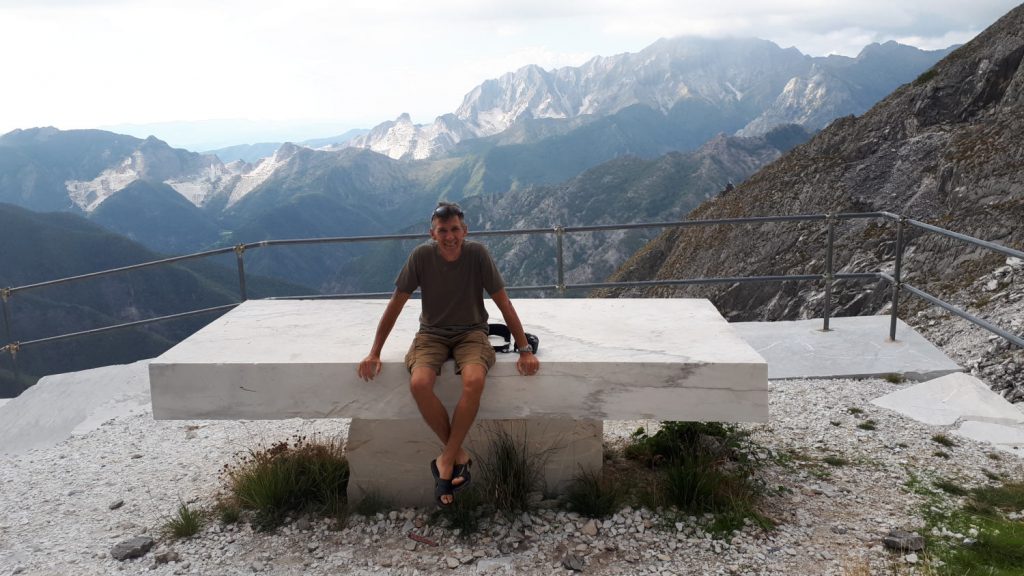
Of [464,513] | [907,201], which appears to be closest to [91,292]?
[907,201]

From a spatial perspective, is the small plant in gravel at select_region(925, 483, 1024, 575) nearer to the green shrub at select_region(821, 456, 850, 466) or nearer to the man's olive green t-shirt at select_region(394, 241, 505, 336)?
the green shrub at select_region(821, 456, 850, 466)

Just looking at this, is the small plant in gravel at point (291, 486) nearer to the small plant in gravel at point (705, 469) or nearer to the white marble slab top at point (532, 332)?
the white marble slab top at point (532, 332)

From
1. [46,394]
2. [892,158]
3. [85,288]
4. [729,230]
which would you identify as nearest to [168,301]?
[85,288]

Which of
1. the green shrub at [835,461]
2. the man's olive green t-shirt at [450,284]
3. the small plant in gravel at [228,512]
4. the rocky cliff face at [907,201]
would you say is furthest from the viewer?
the rocky cliff face at [907,201]

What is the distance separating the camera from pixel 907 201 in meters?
28.5

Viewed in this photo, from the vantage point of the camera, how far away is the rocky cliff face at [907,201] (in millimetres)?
19562

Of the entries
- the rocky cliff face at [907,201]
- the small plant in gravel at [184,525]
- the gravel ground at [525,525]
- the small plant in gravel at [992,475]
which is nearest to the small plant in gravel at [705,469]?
the gravel ground at [525,525]

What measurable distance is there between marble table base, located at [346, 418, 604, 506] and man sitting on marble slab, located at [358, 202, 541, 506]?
1.08 ft

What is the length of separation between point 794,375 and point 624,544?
3.41 meters

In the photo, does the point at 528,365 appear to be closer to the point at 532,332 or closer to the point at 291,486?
the point at 532,332

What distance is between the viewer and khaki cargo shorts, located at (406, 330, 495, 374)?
406 centimetres

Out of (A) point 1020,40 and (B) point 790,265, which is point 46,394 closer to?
(B) point 790,265

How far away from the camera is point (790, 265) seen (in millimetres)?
29906

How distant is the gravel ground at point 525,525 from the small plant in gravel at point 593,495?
7 cm
